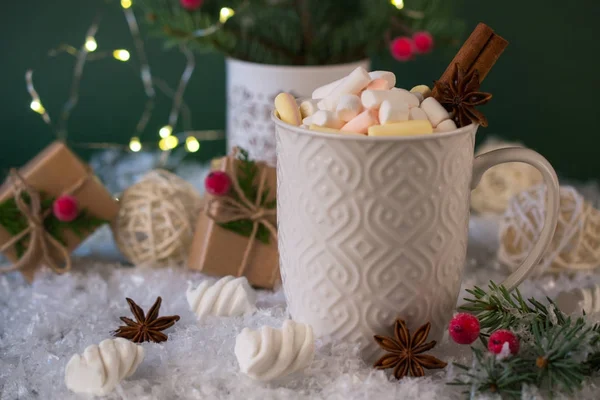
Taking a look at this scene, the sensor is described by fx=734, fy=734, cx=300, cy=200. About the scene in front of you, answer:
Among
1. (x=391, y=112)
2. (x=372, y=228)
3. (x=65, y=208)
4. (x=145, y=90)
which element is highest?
(x=391, y=112)

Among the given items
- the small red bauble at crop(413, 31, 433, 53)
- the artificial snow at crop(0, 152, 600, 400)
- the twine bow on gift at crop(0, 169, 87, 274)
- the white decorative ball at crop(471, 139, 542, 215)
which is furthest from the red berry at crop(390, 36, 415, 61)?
the twine bow on gift at crop(0, 169, 87, 274)

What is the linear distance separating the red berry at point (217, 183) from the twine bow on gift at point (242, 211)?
11 mm

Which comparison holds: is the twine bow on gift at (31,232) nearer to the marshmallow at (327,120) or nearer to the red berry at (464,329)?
the marshmallow at (327,120)

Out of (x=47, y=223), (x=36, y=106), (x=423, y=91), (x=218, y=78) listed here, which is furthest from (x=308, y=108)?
(x=218, y=78)

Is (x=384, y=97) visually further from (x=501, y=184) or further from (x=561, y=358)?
(x=501, y=184)

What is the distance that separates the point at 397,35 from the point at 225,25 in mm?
323

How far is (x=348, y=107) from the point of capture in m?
0.74

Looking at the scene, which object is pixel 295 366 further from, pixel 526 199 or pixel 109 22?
pixel 109 22

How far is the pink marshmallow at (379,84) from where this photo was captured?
2.52ft

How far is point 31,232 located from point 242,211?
0.30 m

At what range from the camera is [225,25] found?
1.32 m

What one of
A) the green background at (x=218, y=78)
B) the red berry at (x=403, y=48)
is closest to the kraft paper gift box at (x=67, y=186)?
the red berry at (x=403, y=48)

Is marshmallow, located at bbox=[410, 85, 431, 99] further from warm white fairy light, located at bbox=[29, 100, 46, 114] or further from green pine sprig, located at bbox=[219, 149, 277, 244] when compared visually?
warm white fairy light, located at bbox=[29, 100, 46, 114]

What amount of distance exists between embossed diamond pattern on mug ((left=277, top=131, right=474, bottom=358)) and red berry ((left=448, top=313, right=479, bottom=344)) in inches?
1.3
